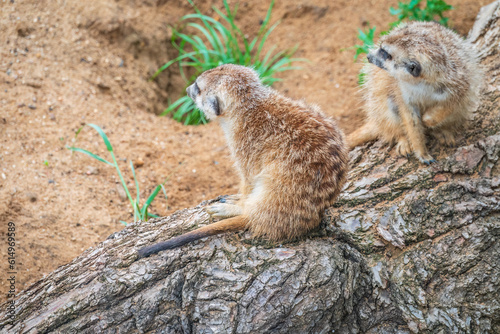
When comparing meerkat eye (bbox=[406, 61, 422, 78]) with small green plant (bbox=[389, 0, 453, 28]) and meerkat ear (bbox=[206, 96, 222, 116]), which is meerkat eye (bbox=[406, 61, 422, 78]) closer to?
meerkat ear (bbox=[206, 96, 222, 116])

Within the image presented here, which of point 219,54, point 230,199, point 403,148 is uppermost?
point 219,54

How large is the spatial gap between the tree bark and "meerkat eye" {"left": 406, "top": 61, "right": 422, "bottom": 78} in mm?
682

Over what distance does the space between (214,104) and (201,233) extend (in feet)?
2.81

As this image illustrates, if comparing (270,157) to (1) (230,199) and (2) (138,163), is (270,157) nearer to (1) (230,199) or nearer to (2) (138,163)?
(1) (230,199)

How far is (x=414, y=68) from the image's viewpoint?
2.60 metres

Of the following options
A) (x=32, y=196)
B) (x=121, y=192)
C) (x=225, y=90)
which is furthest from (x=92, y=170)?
(x=225, y=90)

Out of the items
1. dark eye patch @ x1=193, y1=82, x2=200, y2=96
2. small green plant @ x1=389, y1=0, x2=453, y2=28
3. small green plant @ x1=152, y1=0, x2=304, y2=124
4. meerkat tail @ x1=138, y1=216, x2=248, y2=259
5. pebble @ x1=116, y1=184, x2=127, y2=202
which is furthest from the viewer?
small green plant @ x1=152, y1=0, x2=304, y2=124

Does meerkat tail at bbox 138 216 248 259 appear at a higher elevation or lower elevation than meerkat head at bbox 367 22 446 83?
lower

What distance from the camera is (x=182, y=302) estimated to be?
7.06 ft

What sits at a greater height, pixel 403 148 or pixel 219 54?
pixel 219 54

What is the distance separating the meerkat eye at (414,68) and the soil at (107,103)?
5.69 ft

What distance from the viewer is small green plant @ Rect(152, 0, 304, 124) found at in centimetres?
479

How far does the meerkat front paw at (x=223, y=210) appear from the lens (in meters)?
2.57

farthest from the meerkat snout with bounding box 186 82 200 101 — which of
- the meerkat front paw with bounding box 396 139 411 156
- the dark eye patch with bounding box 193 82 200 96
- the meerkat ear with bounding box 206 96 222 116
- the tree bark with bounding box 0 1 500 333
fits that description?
the meerkat front paw with bounding box 396 139 411 156
